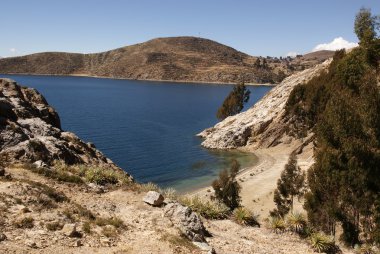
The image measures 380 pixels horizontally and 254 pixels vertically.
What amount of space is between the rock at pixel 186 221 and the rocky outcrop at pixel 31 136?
9919 mm

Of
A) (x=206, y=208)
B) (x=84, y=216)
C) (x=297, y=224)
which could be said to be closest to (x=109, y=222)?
(x=84, y=216)

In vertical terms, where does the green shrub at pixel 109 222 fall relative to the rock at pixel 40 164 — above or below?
below

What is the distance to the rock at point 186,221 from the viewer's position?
64.0ft

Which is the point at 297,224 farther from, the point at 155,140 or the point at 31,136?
the point at 155,140

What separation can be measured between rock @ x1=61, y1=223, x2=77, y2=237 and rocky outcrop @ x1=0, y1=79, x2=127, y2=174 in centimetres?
931

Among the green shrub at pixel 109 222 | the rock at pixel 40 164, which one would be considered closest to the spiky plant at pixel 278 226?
the green shrub at pixel 109 222

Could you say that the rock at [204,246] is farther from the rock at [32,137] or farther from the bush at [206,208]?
the rock at [32,137]

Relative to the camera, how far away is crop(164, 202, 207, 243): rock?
19500 millimetres

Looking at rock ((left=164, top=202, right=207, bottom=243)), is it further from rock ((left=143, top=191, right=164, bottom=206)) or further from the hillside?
rock ((left=143, top=191, right=164, bottom=206))

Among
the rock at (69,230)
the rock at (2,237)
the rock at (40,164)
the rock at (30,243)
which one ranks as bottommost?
the rock at (69,230)

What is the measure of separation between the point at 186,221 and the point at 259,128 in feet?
231

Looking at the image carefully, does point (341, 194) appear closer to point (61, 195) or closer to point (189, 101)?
point (61, 195)

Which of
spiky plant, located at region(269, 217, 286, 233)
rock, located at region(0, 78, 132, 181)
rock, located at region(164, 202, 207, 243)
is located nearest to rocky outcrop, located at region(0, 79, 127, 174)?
rock, located at region(0, 78, 132, 181)

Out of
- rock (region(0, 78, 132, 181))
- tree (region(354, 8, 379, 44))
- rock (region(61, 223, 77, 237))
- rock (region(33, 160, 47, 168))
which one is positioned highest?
tree (region(354, 8, 379, 44))
